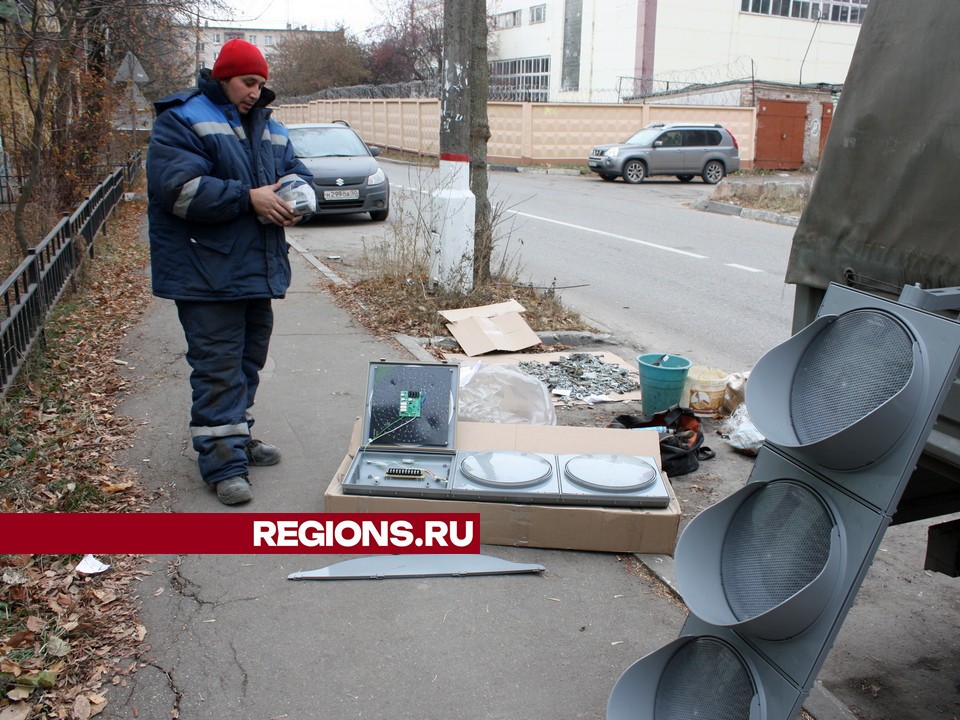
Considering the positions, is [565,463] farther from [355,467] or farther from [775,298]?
[775,298]

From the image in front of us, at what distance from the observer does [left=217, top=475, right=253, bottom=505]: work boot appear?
13.2 feet

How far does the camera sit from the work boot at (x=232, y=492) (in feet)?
13.2

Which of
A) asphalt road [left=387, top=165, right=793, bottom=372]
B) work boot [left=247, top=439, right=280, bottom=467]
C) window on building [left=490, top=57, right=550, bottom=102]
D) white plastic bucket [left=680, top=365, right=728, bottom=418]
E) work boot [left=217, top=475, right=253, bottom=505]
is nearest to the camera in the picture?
work boot [left=217, top=475, right=253, bottom=505]

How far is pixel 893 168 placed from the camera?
2721 mm

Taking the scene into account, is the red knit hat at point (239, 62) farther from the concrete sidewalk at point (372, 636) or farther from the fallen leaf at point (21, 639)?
the fallen leaf at point (21, 639)

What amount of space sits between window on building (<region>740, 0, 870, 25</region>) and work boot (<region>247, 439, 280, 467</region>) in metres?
47.9

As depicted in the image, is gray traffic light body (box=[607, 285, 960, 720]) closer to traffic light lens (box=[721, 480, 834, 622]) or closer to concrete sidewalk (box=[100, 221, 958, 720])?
traffic light lens (box=[721, 480, 834, 622])

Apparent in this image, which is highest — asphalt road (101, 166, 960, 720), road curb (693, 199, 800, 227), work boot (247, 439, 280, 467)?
work boot (247, 439, 280, 467)

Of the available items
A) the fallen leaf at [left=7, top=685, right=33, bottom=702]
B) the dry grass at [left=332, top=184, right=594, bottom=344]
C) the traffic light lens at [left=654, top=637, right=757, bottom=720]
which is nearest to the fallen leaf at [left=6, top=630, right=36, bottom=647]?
the fallen leaf at [left=7, top=685, right=33, bottom=702]

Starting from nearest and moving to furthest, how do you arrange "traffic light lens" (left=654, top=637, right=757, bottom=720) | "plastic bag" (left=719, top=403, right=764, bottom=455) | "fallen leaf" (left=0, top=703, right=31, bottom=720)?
→ "traffic light lens" (left=654, top=637, right=757, bottom=720) → "fallen leaf" (left=0, top=703, right=31, bottom=720) → "plastic bag" (left=719, top=403, right=764, bottom=455)

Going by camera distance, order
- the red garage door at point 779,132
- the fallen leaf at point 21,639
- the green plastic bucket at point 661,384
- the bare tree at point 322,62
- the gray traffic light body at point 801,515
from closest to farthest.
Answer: the gray traffic light body at point 801,515
the fallen leaf at point 21,639
the green plastic bucket at point 661,384
the red garage door at point 779,132
the bare tree at point 322,62

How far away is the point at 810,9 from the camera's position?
48219mm

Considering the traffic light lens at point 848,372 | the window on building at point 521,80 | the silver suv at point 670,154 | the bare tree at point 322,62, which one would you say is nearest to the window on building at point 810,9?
the window on building at point 521,80

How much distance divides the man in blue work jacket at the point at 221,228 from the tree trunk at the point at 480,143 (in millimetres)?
3904
